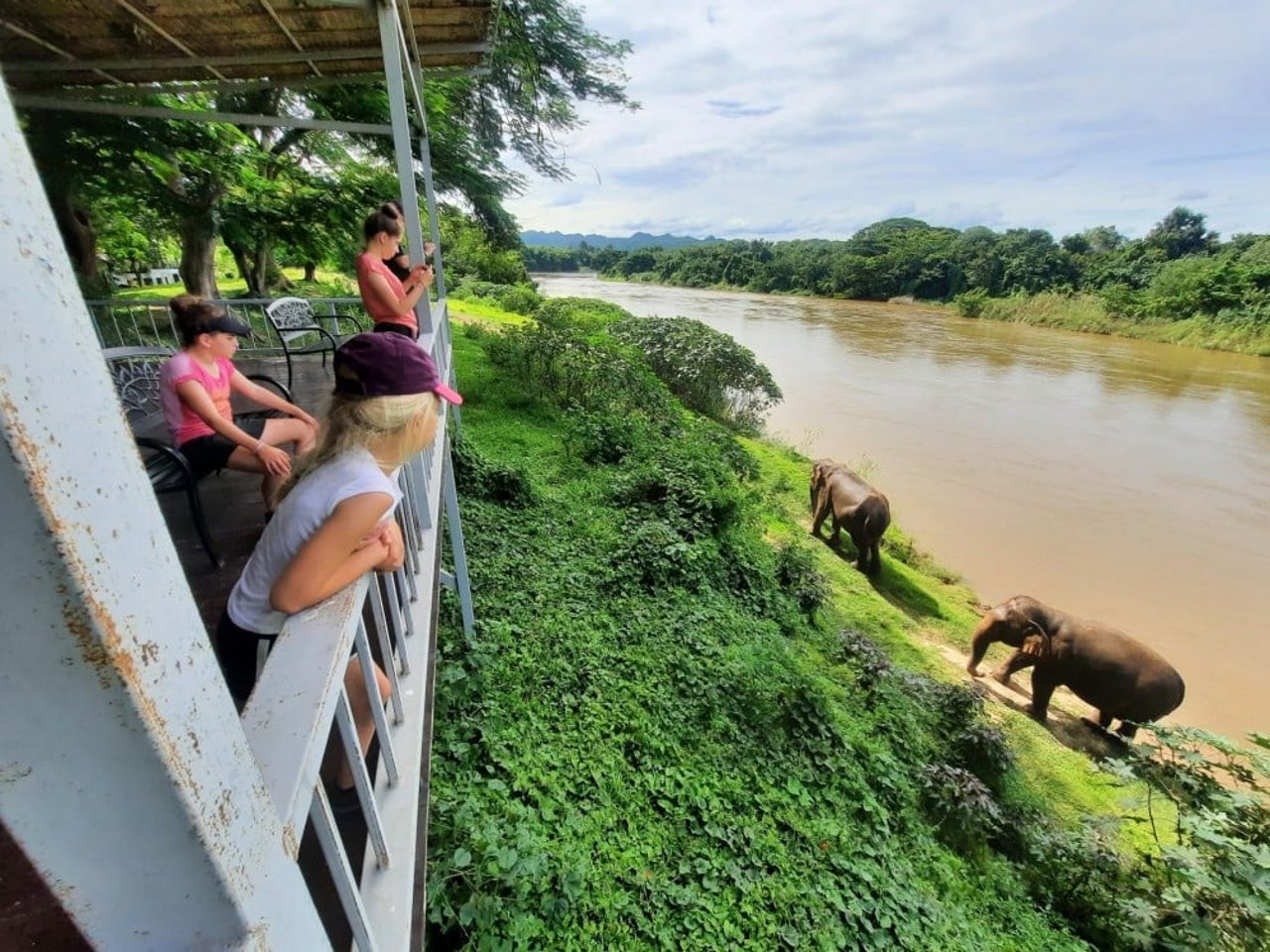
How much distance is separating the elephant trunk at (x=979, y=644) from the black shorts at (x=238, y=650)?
6649 millimetres

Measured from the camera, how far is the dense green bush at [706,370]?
12.3 metres

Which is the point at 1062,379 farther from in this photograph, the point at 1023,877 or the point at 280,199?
the point at 280,199

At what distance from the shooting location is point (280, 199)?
7.34 meters

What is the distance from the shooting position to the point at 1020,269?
152 ft

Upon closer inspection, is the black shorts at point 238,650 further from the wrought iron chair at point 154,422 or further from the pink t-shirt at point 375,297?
the pink t-shirt at point 375,297

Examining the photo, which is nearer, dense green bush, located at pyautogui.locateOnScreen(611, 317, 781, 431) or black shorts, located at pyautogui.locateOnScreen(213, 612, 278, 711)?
black shorts, located at pyautogui.locateOnScreen(213, 612, 278, 711)

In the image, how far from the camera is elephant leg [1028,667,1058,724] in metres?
5.79

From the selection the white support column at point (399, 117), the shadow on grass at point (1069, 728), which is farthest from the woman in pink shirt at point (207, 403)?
the shadow on grass at point (1069, 728)

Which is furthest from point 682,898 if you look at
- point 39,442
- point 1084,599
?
point 1084,599

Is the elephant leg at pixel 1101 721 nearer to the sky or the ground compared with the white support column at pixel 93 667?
nearer to the ground

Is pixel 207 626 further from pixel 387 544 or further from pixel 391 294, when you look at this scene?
pixel 391 294

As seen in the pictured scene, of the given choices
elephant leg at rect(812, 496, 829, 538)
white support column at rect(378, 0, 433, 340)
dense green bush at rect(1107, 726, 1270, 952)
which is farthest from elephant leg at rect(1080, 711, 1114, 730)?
white support column at rect(378, 0, 433, 340)

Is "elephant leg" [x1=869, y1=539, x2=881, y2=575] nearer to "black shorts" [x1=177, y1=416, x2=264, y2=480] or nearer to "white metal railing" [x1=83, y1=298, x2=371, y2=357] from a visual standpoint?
"white metal railing" [x1=83, y1=298, x2=371, y2=357]

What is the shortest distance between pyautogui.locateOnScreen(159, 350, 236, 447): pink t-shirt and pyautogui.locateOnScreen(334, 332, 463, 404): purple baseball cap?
4.80ft
